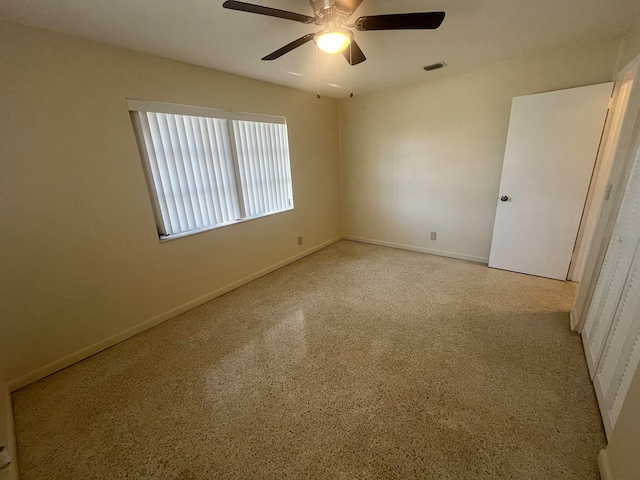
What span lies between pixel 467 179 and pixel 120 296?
3998 mm

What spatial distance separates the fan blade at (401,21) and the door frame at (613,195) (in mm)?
1418

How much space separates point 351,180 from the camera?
4.38 metres

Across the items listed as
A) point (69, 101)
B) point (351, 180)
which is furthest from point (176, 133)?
point (351, 180)

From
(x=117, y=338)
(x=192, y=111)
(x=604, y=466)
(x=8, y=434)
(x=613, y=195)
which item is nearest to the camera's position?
(x=604, y=466)

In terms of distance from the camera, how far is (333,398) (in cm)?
160

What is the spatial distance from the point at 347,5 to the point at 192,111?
1.71 meters

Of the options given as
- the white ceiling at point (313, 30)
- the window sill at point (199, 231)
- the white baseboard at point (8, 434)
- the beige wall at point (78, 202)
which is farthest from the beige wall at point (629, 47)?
the white baseboard at point (8, 434)

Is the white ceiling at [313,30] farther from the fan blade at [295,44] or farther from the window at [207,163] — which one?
the window at [207,163]

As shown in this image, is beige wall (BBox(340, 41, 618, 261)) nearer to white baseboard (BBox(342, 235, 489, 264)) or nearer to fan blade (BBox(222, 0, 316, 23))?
white baseboard (BBox(342, 235, 489, 264))

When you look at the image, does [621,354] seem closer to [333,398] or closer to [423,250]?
[333,398]

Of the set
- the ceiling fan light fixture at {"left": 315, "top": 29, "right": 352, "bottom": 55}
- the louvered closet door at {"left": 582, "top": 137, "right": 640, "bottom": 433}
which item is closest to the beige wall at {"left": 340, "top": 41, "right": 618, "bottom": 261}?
the louvered closet door at {"left": 582, "top": 137, "right": 640, "bottom": 433}

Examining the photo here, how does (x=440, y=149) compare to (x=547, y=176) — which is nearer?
(x=547, y=176)

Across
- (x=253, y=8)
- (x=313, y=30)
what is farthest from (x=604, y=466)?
(x=313, y=30)

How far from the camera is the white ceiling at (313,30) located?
1.53m
